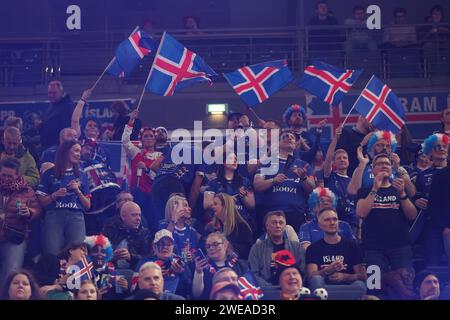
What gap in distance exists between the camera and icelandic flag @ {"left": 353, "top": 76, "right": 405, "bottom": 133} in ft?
44.2

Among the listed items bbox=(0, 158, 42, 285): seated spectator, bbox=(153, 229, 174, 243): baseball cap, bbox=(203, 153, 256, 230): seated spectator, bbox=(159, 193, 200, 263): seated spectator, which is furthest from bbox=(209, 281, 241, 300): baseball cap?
bbox=(0, 158, 42, 285): seated spectator

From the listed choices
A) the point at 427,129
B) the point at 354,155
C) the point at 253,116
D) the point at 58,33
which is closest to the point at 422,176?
the point at 354,155

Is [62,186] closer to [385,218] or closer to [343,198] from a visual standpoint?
[343,198]

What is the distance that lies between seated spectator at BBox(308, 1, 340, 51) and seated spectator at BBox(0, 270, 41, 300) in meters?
6.03

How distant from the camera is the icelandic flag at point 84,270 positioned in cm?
1169

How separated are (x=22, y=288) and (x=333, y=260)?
126 inches

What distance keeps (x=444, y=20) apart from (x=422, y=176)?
14.9ft

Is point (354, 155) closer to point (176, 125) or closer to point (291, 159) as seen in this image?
point (291, 159)

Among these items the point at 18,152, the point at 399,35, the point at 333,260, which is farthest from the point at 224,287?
the point at 399,35

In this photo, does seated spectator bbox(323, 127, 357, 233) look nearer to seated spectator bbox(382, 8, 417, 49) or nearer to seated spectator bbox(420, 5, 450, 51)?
seated spectator bbox(382, 8, 417, 49)

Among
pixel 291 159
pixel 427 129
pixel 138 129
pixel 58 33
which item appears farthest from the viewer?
pixel 58 33

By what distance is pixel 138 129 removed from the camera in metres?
13.9

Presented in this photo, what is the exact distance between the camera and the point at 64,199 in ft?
40.8

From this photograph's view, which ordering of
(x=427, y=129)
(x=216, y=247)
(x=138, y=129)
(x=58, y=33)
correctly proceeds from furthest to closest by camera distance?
(x=58, y=33) < (x=427, y=129) < (x=138, y=129) < (x=216, y=247)
